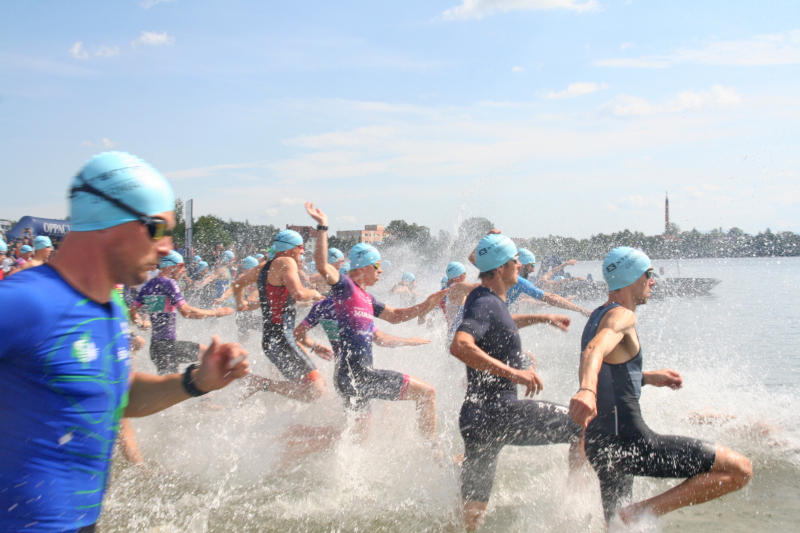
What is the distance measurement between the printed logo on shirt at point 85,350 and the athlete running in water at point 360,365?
3225 mm

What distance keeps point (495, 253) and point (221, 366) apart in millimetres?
2266

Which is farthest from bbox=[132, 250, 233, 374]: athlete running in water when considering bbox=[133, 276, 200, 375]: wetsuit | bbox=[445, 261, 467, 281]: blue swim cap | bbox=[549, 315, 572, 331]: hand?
bbox=[549, 315, 572, 331]: hand

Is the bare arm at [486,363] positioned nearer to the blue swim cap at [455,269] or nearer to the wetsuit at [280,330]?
the wetsuit at [280,330]

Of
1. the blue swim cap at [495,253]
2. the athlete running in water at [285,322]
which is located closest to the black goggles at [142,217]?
the blue swim cap at [495,253]

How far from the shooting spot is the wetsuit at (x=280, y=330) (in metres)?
5.66

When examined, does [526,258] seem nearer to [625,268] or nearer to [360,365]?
[360,365]

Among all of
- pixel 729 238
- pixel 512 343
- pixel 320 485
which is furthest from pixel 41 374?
pixel 729 238

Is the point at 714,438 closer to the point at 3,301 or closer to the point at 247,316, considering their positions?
the point at 3,301

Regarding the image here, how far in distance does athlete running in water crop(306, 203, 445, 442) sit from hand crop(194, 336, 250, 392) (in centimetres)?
282

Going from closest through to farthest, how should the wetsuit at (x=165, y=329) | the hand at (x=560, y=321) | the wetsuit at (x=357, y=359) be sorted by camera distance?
the hand at (x=560, y=321) → the wetsuit at (x=357, y=359) → the wetsuit at (x=165, y=329)

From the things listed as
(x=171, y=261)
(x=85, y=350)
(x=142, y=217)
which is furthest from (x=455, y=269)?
(x=85, y=350)

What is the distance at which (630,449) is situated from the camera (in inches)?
118

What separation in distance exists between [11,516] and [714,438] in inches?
235

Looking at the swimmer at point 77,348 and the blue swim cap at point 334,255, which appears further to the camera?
the blue swim cap at point 334,255
